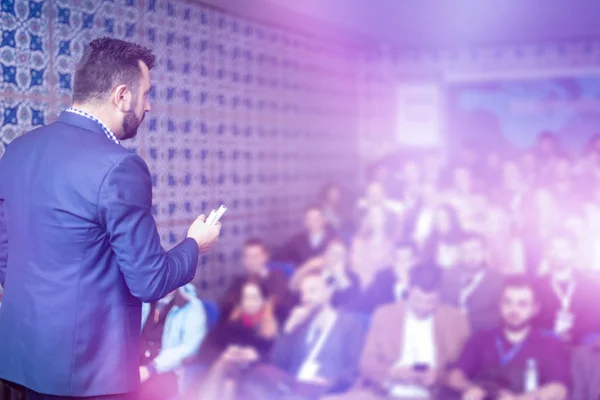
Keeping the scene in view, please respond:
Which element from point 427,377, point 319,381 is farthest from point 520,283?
point 319,381

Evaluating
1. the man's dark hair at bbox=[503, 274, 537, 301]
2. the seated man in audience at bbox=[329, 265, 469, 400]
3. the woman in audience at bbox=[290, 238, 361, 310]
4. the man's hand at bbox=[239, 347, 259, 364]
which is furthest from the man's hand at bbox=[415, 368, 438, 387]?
the man's hand at bbox=[239, 347, 259, 364]

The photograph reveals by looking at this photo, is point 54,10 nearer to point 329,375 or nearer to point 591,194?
point 329,375

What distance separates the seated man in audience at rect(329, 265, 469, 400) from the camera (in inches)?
126

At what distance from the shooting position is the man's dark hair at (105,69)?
139 cm

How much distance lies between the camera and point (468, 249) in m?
4.05

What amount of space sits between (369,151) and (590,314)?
130 inches

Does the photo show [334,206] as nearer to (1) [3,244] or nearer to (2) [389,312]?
(2) [389,312]

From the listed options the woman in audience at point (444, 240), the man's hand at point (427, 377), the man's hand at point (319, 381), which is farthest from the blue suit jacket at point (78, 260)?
the woman in audience at point (444, 240)

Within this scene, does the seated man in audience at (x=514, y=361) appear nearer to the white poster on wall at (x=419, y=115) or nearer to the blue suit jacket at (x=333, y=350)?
the blue suit jacket at (x=333, y=350)

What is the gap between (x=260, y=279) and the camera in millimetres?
3977

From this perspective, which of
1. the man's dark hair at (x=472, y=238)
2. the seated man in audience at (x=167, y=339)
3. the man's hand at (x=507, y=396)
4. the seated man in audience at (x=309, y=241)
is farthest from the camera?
the seated man in audience at (x=309, y=241)

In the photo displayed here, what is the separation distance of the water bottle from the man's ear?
2.36m

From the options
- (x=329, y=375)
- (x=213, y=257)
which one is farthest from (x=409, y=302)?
(x=213, y=257)

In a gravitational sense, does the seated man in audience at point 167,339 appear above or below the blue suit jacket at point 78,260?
below
